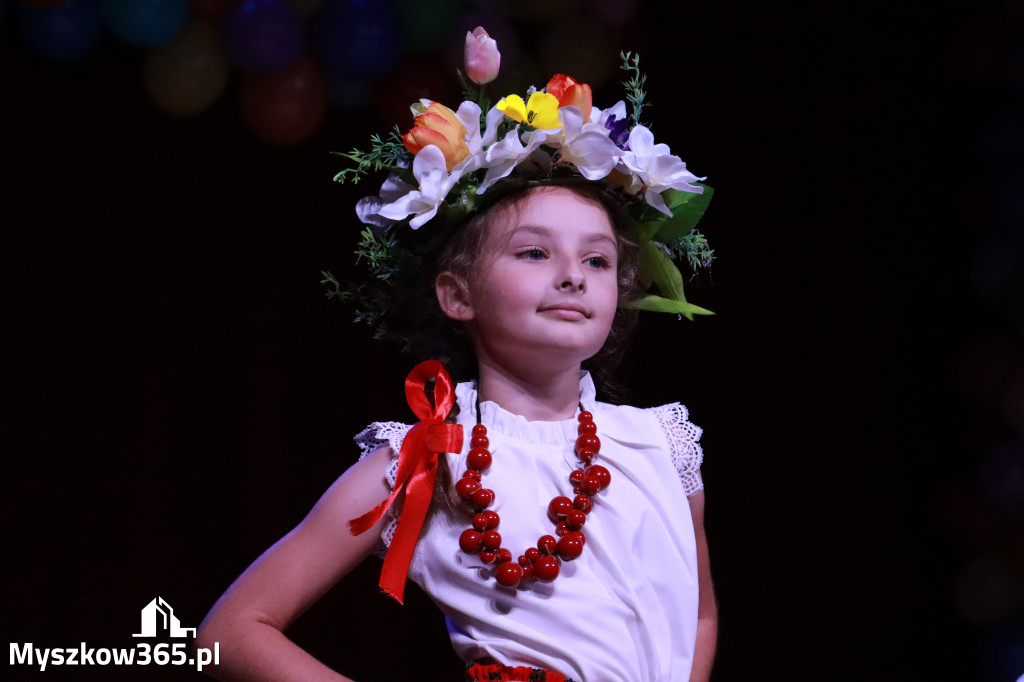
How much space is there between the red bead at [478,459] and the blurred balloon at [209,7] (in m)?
1.51

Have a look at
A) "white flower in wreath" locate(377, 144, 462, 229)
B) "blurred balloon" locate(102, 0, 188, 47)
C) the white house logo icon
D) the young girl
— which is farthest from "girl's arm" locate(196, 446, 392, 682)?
"blurred balloon" locate(102, 0, 188, 47)

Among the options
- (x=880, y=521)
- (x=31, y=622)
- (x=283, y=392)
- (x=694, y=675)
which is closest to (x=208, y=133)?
(x=283, y=392)

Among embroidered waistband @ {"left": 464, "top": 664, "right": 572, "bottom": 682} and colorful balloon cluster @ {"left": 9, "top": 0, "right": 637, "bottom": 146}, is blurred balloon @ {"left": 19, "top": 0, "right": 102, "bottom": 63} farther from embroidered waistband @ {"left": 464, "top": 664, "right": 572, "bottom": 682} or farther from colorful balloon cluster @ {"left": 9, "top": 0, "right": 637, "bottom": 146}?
embroidered waistband @ {"left": 464, "top": 664, "right": 572, "bottom": 682}

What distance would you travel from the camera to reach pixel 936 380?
9.46 ft

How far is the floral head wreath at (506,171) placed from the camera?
1.67m

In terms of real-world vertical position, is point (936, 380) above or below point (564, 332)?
above

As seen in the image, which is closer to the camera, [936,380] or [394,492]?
[394,492]

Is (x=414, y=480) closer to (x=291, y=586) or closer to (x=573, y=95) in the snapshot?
(x=291, y=586)

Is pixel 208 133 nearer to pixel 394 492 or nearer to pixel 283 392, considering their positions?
pixel 283 392

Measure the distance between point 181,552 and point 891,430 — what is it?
1829mm

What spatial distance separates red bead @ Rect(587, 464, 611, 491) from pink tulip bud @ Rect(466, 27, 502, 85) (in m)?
0.64

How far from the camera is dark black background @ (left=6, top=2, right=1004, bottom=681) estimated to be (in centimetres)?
264

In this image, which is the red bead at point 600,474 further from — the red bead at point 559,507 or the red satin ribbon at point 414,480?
the red satin ribbon at point 414,480

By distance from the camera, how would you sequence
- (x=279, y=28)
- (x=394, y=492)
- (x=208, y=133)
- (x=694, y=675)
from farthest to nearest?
(x=208, y=133) → (x=279, y=28) → (x=694, y=675) → (x=394, y=492)
